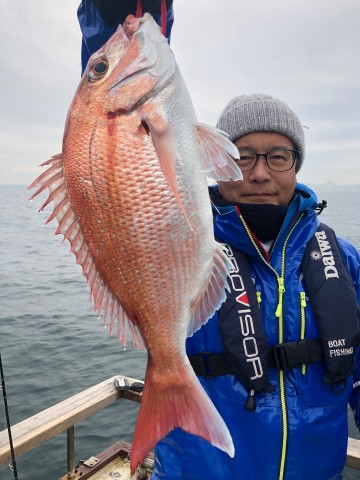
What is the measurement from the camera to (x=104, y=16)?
6.29 feet

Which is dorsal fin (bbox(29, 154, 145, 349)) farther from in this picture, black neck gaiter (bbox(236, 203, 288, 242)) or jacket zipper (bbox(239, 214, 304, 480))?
black neck gaiter (bbox(236, 203, 288, 242))

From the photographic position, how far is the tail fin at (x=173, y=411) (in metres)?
1.48

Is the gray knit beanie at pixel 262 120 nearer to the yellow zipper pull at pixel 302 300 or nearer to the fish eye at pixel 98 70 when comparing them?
the yellow zipper pull at pixel 302 300

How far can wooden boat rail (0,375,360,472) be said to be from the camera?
10.8 feet

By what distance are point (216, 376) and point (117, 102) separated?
1.33 m

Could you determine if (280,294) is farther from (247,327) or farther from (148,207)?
(148,207)

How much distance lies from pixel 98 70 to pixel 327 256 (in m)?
1.48

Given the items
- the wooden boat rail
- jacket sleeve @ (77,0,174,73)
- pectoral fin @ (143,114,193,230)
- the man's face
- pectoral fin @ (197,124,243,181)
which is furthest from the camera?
the wooden boat rail

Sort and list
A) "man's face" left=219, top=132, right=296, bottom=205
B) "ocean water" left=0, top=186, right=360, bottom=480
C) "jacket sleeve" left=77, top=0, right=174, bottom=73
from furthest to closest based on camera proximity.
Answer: "ocean water" left=0, top=186, right=360, bottom=480
"man's face" left=219, top=132, right=296, bottom=205
"jacket sleeve" left=77, top=0, right=174, bottom=73

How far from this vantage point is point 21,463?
5.79m

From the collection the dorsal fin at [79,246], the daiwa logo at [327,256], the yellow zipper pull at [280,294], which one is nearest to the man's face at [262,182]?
the daiwa logo at [327,256]

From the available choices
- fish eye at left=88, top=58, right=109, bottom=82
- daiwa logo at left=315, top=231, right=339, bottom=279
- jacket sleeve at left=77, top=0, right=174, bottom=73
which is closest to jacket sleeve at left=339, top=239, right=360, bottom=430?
daiwa logo at left=315, top=231, right=339, bottom=279

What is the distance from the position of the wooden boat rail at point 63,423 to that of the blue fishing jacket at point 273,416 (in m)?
1.61

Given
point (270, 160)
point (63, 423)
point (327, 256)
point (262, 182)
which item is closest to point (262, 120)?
point (270, 160)
